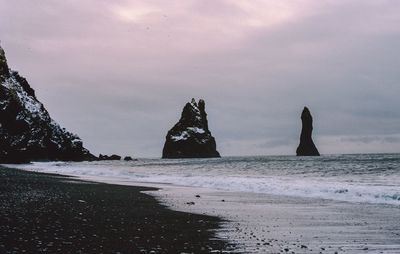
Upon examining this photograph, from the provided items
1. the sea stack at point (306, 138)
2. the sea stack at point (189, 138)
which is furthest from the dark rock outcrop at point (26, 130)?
the sea stack at point (306, 138)

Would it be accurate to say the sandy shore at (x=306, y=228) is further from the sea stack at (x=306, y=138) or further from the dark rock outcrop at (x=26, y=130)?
the sea stack at (x=306, y=138)

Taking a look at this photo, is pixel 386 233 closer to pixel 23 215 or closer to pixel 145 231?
pixel 145 231

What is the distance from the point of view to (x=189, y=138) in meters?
176

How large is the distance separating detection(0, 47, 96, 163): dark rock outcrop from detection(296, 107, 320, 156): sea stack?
8637 cm

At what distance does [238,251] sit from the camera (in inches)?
298

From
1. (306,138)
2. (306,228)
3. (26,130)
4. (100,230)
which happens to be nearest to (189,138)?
(306,138)

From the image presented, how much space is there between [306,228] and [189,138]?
165 metres

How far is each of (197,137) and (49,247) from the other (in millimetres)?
170976

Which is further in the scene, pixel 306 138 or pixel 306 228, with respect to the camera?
pixel 306 138

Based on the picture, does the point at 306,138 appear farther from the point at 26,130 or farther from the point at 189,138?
the point at 26,130

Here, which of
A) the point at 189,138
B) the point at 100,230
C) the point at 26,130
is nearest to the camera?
the point at 100,230

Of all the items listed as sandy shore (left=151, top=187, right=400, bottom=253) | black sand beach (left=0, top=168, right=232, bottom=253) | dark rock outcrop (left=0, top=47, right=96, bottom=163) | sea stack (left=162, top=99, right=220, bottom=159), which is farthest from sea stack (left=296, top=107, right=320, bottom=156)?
black sand beach (left=0, top=168, right=232, bottom=253)

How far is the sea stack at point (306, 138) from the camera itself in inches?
6786

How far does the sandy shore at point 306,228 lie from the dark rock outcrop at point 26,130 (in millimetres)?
79016
